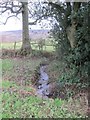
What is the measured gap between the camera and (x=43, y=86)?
3.80 m

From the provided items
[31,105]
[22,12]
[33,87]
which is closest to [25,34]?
[22,12]

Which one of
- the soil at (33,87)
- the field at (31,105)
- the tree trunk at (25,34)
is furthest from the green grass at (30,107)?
the tree trunk at (25,34)

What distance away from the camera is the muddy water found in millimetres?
3373

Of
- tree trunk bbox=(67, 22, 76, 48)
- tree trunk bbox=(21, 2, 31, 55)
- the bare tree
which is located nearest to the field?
tree trunk bbox=(67, 22, 76, 48)

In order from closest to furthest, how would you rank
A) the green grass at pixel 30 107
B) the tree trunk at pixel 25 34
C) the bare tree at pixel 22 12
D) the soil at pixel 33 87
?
the green grass at pixel 30 107 → the soil at pixel 33 87 → the bare tree at pixel 22 12 → the tree trunk at pixel 25 34

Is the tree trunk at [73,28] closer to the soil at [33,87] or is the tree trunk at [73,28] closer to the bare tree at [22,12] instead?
the soil at [33,87]

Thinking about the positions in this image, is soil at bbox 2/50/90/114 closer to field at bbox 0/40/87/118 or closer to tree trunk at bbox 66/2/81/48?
field at bbox 0/40/87/118

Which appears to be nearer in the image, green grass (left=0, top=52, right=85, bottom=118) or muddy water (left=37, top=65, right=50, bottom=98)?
green grass (left=0, top=52, right=85, bottom=118)

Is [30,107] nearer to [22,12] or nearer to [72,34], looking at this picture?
[72,34]

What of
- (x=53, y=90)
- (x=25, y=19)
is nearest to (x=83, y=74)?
(x=53, y=90)

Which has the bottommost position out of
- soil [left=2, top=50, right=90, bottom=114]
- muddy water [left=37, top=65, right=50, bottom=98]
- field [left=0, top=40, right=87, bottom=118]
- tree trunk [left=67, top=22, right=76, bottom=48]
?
muddy water [left=37, top=65, right=50, bottom=98]

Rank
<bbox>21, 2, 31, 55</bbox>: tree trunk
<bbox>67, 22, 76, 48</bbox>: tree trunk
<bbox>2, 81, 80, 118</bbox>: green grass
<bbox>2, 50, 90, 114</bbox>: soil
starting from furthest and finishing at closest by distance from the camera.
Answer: <bbox>21, 2, 31, 55</bbox>: tree trunk, <bbox>67, 22, 76, 48</bbox>: tree trunk, <bbox>2, 50, 90, 114</bbox>: soil, <bbox>2, 81, 80, 118</bbox>: green grass

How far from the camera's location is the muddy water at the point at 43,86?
11.1 feet

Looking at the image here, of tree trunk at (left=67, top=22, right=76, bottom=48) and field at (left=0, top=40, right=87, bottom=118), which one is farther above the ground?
tree trunk at (left=67, top=22, right=76, bottom=48)
